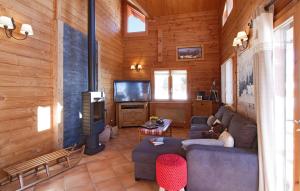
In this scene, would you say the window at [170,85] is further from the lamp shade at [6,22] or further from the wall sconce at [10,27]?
the lamp shade at [6,22]

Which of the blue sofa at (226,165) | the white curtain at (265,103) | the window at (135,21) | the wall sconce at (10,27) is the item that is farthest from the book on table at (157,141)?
the window at (135,21)

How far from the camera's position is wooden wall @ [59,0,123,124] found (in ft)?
14.5

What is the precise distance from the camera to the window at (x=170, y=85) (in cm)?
658

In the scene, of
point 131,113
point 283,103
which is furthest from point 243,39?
point 131,113

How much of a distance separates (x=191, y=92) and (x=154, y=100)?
1332mm

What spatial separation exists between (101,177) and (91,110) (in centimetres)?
143

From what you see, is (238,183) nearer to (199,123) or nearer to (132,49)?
(199,123)

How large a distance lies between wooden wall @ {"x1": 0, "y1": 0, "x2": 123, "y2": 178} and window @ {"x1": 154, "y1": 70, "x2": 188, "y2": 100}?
3.42 m

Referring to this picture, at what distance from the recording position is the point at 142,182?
103 inches

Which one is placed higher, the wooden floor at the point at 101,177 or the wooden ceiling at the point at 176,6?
the wooden ceiling at the point at 176,6

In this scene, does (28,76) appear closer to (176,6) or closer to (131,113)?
(131,113)

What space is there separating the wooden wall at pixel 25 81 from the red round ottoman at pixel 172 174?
2.20m

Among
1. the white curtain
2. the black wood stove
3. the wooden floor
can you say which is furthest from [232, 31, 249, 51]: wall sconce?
the black wood stove

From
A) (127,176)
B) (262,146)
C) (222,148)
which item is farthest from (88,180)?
(262,146)
